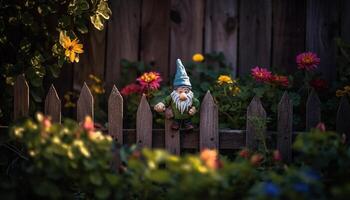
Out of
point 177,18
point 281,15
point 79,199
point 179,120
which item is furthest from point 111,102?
point 281,15

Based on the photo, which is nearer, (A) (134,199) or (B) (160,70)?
(A) (134,199)

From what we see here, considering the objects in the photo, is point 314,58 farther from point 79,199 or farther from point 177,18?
point 79,199

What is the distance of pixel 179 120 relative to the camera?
3.12m

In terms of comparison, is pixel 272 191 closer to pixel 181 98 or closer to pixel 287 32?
pixel 181 98

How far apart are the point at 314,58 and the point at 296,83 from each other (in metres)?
0.51

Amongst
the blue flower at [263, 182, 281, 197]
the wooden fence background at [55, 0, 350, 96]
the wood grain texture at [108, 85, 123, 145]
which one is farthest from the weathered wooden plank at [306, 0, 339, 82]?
the blue flower at [263, 182, 281, 197]

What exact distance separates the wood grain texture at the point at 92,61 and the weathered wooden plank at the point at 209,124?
4.53 ft

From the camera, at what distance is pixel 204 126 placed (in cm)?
314

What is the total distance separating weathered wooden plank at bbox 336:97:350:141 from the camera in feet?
10.3

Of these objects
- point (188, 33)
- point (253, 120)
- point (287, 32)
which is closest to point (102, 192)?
point (253, 120)

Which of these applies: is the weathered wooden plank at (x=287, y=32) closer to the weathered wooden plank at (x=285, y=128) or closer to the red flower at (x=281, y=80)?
the red flower at (x=281, y=80)

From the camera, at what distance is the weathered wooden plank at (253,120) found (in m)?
3.11

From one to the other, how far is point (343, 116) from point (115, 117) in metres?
1.44

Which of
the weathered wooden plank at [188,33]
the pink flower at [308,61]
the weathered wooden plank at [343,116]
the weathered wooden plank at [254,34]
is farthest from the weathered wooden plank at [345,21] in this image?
the weathered wooden plank at [188,33]
